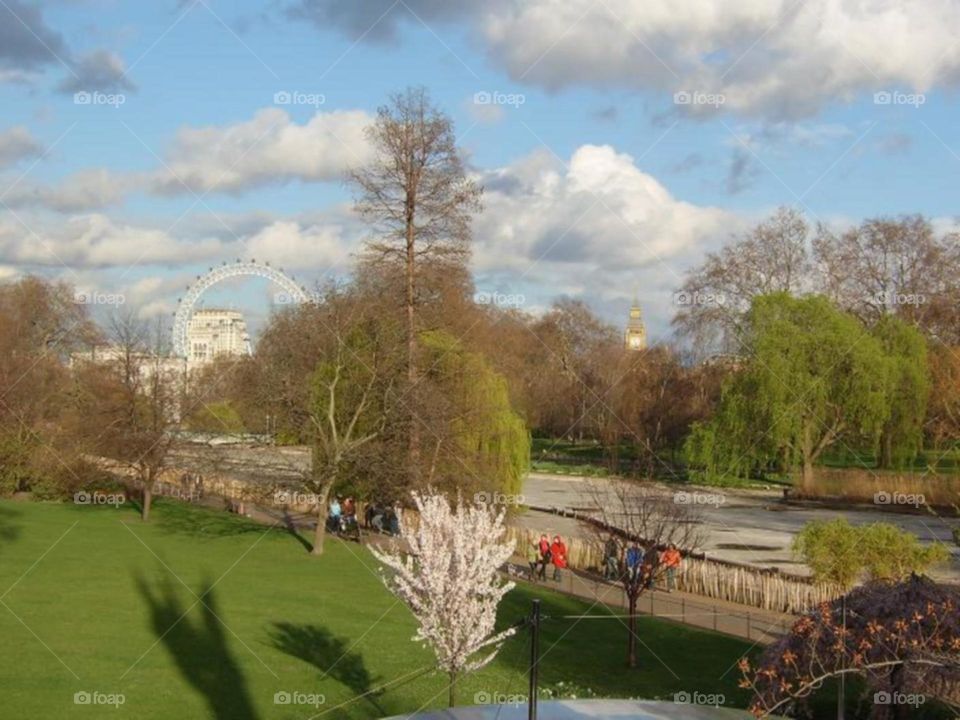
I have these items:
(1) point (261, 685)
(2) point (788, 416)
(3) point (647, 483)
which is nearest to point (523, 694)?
(1) point (261, 685)

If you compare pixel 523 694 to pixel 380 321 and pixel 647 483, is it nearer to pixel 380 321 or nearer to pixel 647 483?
pixel 647 483

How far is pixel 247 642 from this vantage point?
2116 centimetres

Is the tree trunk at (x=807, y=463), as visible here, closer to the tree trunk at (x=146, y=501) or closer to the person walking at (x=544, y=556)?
the person walking at (x=544, y=556)

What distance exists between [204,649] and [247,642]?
2.93 feet

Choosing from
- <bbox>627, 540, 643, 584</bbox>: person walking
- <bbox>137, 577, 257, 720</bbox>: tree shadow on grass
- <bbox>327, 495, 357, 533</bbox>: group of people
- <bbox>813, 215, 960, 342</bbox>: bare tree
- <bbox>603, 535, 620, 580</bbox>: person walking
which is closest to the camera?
<bbox>137, 577, 257, 720</bbox>: tree shadow on grass

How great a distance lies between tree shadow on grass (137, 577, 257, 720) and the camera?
676 inches

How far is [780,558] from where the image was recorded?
114ft

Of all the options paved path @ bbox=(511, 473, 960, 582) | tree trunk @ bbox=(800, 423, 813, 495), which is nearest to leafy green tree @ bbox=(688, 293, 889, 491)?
tree trunk @ bbox=(800, 423, 813, 495)

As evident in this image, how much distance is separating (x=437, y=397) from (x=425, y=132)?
335 inches

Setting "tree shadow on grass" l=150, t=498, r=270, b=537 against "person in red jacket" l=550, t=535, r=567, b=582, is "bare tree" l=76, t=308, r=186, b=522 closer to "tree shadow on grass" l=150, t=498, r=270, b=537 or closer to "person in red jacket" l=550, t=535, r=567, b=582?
"tree shadow on grass" l=150, t=498, r=270, b=537

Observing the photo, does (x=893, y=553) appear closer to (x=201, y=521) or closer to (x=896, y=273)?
(x=201, y=521)

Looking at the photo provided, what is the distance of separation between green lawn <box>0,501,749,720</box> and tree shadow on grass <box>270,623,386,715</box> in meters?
0.04

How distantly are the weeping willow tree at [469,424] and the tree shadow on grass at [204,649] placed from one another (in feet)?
35.4

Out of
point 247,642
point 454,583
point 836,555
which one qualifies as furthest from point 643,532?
point 454,583
